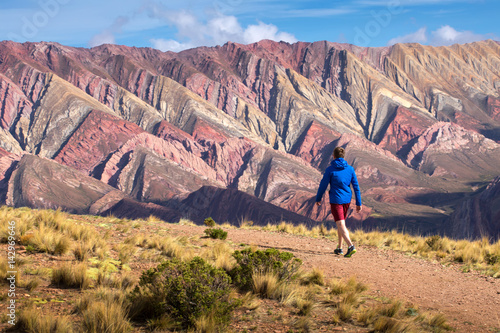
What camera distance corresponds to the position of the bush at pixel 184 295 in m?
6.39

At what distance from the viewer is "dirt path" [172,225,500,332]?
24.2ft

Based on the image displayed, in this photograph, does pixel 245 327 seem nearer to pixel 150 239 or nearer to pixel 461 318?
pixel 461 318

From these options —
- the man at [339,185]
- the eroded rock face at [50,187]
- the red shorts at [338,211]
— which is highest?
the man at [339,185]

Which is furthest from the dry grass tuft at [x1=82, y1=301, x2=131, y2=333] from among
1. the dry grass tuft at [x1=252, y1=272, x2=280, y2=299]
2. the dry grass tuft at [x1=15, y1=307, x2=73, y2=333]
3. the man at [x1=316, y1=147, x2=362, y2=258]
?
the man at [x1=316, y1=147, x2=362, y2=258]

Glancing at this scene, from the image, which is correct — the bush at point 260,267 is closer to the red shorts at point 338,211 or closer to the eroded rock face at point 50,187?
the red shorts at point 338,211

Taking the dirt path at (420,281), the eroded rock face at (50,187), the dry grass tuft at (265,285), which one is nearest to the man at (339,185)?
the dirt path at (420,281)

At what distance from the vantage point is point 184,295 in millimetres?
6488

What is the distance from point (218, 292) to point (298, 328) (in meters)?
1.33

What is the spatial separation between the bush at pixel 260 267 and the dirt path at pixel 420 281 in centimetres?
150

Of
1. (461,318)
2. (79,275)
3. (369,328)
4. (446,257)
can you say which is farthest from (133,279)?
(446,257)

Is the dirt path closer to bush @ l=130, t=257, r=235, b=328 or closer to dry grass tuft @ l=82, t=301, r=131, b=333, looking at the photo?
bush @ l=130, t=257, r=235, b=328

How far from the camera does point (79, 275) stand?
7.61 metres

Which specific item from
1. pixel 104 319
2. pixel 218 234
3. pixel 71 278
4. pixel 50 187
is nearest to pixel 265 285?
pixel 104 319

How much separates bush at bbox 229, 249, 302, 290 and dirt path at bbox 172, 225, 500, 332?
1.50 m
